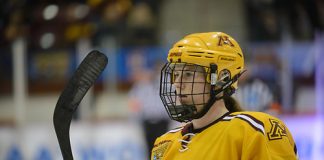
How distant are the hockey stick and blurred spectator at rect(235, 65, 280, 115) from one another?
2796 millimetres

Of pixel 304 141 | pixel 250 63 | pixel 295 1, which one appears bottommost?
pixel 304 141

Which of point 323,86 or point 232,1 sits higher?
point 232,1

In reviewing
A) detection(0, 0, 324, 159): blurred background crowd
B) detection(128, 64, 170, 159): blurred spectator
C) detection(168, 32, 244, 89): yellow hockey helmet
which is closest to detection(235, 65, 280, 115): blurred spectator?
detection(0, 0, 324, 159): blurred background crowd

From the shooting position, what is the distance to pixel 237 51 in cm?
173

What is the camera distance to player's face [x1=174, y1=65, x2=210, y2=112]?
1671 mm

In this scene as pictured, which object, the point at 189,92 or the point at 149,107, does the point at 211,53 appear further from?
the point at 149,107

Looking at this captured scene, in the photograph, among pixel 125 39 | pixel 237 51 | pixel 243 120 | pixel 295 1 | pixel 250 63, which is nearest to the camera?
pixel 243 120

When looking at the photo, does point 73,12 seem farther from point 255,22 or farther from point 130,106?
point 255,22

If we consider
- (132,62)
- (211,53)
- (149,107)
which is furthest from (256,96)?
(211,53)

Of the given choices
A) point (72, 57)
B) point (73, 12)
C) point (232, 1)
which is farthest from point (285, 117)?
point (72, 57)

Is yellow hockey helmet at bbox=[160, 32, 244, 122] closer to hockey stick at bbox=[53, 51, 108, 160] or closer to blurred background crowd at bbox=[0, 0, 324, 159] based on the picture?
hockey stick at bbox=[53, 51, 108, 160]

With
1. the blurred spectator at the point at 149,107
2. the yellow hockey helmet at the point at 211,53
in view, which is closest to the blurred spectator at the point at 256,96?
the blurred spectator at the point at 149,107

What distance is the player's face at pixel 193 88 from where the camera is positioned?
5.48 ft

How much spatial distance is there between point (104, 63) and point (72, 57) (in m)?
4.93
